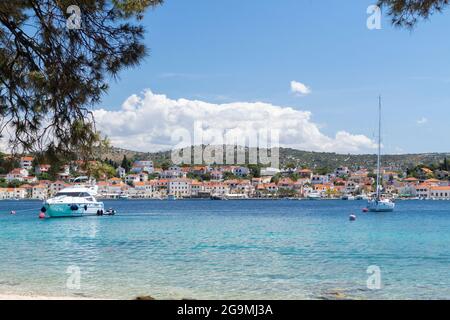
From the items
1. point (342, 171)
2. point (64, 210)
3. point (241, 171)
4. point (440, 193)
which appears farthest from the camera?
point (342, 171)

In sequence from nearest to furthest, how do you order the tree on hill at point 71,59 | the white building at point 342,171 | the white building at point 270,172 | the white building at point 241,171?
the tree on hill at point 71,59 < the white building at point 241,171 < the white building at point 270,172 < the white building at point 342,171

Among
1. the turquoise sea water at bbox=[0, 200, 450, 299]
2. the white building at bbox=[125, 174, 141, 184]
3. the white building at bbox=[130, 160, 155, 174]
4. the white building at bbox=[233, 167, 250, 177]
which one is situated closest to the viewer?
the turquoise sea water at bbox=[0, 200, 450, 299]

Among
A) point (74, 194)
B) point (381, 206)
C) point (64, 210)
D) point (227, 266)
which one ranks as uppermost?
point (74, 194)

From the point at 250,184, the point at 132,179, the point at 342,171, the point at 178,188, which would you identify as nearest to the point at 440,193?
the point at 342,171

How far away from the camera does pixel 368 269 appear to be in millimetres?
16266

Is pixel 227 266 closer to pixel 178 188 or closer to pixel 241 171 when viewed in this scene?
pixel 178 188

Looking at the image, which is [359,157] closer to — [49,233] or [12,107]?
[49,233]

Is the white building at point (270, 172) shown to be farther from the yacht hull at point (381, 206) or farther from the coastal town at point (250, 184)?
the yacht hull at point (381, 206)

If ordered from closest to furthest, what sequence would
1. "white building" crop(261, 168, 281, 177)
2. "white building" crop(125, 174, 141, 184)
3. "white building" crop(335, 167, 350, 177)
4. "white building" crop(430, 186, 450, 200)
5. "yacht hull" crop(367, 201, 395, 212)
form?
"yacht hull" crop(367, 201, 395, 212), "white building" crop(430, 186, 450, 200), "white building" crop(125, 174, 141, 184), "white building" crop(261, 168, 281, 177), "white building" crop(335, 167, 350, 177)

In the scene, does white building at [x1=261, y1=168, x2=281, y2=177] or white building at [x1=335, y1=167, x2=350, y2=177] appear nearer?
white building at [x1=261, y1=168, x2=281, y2=177]

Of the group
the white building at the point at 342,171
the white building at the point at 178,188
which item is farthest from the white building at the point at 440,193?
the white building at the point at 178,188

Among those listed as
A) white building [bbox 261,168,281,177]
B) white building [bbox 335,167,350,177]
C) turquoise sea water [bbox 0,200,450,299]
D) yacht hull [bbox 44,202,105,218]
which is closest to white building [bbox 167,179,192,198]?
white building [bbox 261,168,281,177]

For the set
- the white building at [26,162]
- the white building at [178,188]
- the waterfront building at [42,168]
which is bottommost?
the white building at [178,188]

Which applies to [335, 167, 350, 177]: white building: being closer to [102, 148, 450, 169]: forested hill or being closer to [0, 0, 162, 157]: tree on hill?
[102, 148, 450, 169]: forested hill
